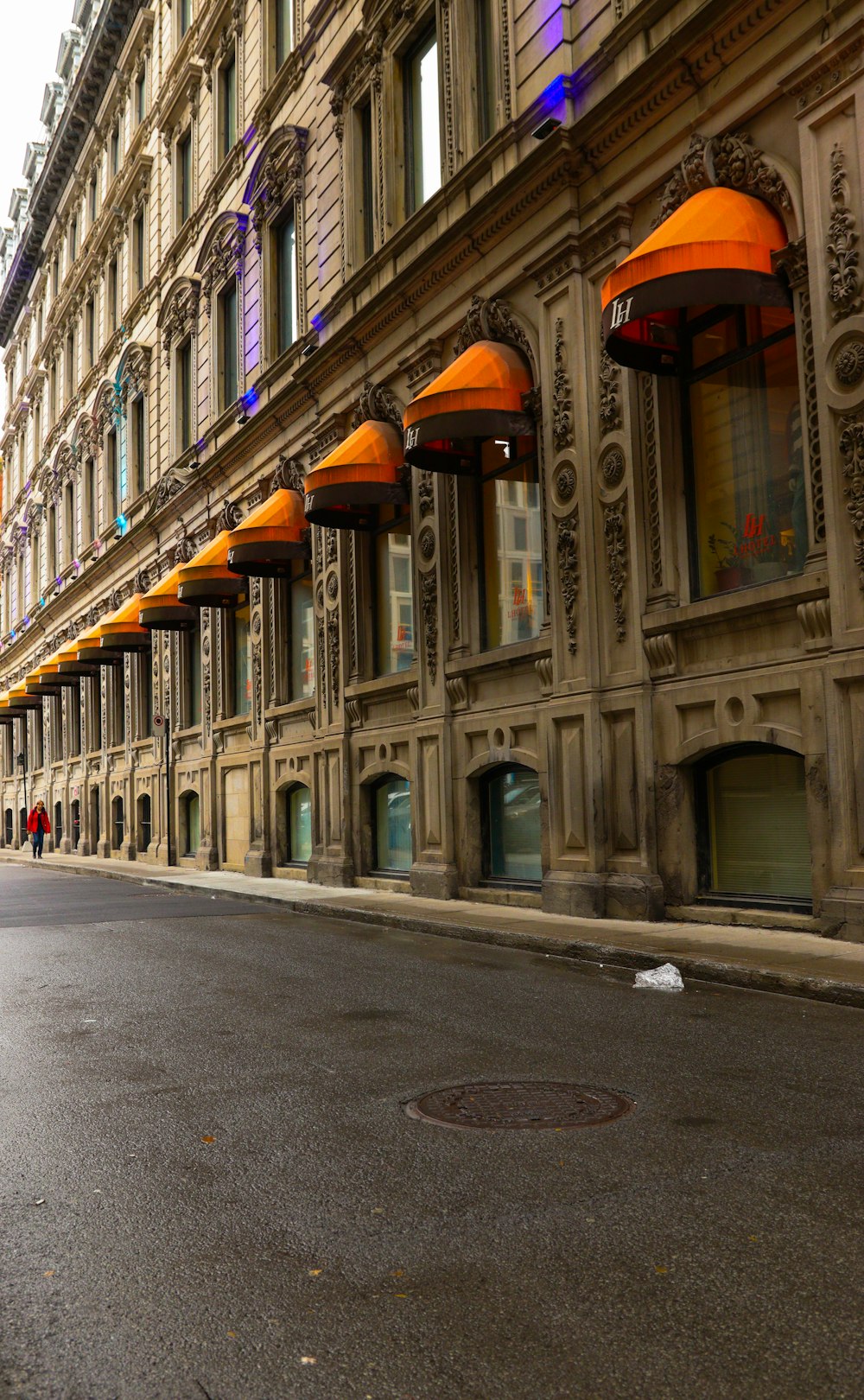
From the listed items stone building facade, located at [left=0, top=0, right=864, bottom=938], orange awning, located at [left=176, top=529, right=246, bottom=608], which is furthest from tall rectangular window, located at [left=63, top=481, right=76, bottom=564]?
orange awning, located at [left=176, top=529, right=246, bottom=608]

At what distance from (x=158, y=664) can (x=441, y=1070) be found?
986 inches

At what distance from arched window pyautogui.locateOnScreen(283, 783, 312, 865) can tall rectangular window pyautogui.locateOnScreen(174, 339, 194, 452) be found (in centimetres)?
1116

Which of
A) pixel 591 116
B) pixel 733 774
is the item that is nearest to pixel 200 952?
pixel 733 774

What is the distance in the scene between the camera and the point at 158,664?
3005 cm

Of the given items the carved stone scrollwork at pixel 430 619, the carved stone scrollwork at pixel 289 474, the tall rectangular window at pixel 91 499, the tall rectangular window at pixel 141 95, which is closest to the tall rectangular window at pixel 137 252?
the tall rectangular window at pixel 141 95

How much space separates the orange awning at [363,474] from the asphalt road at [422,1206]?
1022 centimetres

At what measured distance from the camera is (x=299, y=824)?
2194 cm

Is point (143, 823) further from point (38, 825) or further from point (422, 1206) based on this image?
point (422, 1206)

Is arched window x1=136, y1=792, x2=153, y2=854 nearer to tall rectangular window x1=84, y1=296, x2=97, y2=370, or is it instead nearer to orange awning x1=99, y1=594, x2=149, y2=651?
orange awning x1=99, y1=594, x2=149, y2=651

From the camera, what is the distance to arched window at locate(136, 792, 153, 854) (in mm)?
32094

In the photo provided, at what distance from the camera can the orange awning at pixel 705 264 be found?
10500 millimetres

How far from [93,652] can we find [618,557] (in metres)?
23.1

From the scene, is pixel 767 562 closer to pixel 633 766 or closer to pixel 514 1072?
pixel 633 766

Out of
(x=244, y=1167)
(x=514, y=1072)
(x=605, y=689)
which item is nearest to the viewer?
(x=244, y=1167)
